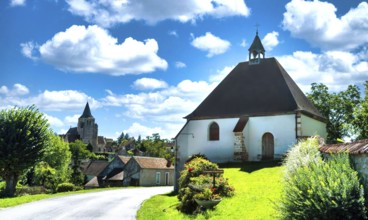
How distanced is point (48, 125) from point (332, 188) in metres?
25.9

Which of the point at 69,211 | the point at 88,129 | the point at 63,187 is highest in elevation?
the point at 88,129

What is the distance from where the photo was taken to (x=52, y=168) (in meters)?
55.4

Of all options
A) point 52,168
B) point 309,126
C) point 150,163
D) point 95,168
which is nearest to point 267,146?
point 309,126

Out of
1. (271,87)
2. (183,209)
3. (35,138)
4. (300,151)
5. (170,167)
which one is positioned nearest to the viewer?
(300,151)

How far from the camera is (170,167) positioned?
2388 inches

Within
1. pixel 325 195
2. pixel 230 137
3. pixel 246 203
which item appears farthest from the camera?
pixel 230 137

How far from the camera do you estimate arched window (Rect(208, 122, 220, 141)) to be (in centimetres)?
3334

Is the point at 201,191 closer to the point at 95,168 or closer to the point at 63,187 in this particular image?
the point at 63,187

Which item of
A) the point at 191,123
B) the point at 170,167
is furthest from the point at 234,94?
the point at 170,167

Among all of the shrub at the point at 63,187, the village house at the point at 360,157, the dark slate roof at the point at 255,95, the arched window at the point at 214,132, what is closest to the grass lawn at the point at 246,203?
the village house at the point at 360,157

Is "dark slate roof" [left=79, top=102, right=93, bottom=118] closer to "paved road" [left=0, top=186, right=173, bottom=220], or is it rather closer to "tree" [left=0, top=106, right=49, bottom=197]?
"tree" [left=0, top=106, right=49, bottom=197]

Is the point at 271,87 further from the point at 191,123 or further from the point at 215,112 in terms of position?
the point at 191,123

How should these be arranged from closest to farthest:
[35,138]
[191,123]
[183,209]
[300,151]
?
[300,151], [183,209], [35,138], [191,123]

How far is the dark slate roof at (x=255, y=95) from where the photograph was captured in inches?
1222
